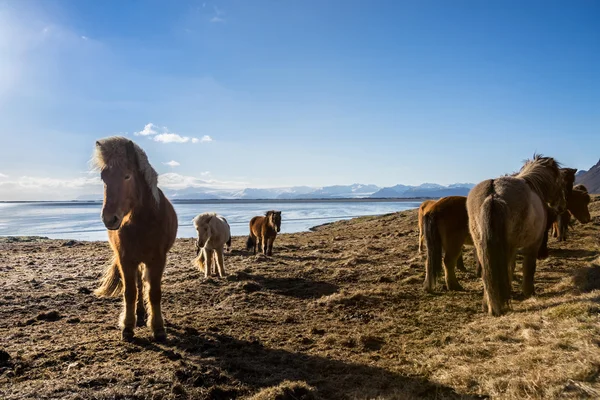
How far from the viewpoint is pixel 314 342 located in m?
4.59

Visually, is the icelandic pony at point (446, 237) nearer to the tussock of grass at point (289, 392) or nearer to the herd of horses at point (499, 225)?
the herd of horses at point (499, 225)

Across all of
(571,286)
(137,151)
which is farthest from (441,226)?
(137,151)

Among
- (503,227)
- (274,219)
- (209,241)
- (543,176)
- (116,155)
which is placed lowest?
(209,241)

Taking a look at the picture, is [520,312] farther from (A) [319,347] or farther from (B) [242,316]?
(B) [242,316]

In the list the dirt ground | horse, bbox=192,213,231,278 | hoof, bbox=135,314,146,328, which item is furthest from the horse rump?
horse, bbox=192,213,231,278

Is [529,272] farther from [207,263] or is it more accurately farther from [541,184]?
[207,263]

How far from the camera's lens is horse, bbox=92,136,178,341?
4199 millimetres

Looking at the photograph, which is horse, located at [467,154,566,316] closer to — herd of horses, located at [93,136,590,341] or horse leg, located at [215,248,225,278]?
herd of horses, located at [93,136,590,341]

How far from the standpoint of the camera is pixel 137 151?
4.51 metres

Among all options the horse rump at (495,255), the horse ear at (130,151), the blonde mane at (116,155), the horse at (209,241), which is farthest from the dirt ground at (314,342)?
the horse ear at (130,151)

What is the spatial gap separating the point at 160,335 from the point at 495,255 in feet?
14.9

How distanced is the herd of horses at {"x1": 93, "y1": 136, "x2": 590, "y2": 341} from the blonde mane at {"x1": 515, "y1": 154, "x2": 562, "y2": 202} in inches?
0.7

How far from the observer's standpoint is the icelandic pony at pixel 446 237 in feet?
21.2

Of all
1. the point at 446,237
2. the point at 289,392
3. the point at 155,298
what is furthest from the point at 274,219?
the point at 289,392
